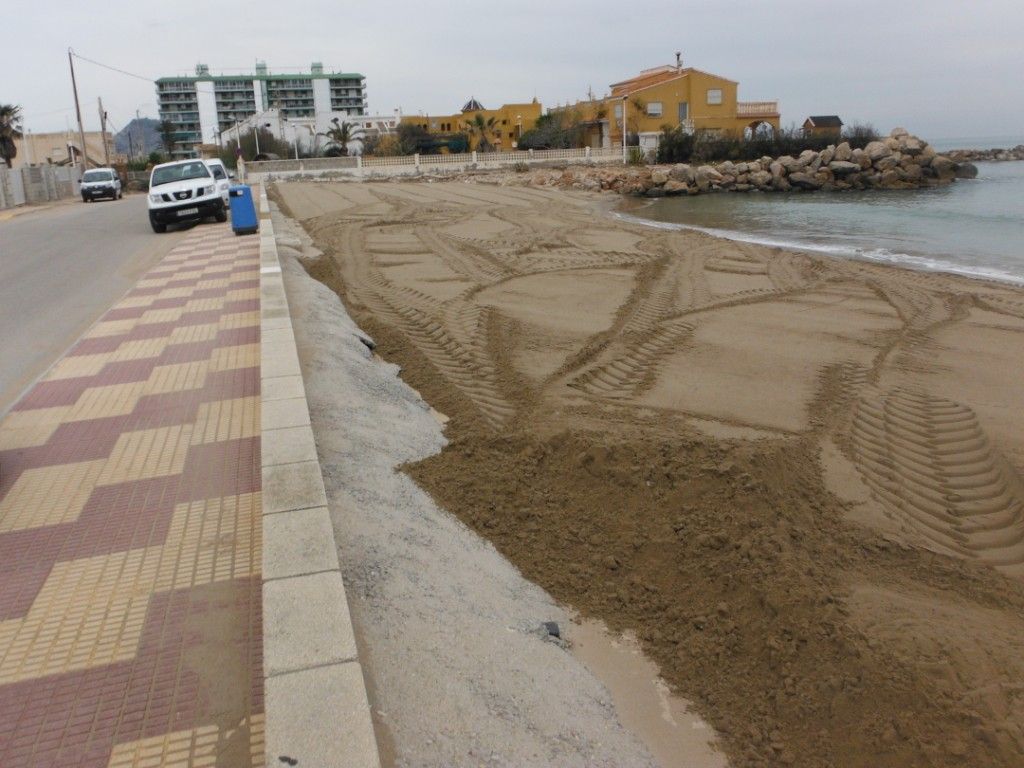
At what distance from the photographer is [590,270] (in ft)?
46.8

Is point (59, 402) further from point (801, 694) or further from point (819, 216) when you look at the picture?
point (819, 216)

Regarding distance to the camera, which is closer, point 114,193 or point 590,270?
point 590,270

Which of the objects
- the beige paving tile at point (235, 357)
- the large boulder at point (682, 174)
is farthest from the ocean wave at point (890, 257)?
the large boulder at point (682, 174)

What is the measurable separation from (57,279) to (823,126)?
218ft

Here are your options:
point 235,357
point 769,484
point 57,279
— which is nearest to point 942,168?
point 57,279

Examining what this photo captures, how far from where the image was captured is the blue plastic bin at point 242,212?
696 inches

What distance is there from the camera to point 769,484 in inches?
206

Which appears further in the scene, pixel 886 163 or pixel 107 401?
pixel 886 163

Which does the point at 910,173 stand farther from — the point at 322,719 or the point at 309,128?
the point at 309,128

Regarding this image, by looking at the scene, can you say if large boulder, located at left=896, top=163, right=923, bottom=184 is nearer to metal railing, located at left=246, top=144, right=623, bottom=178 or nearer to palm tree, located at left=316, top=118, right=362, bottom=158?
A: metal railing, located at left=246, top=144, right=623, bottom=178

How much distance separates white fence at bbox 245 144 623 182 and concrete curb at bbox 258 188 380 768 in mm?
49566

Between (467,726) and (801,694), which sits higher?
(467,726)

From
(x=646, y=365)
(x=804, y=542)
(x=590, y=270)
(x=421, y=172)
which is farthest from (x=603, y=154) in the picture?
(x=804, y=542)

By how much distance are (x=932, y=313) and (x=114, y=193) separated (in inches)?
1599
